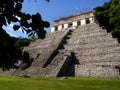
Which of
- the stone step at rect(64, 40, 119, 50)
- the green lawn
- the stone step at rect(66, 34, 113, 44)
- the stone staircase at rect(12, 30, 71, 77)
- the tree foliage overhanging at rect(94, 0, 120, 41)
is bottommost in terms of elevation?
the green lawn

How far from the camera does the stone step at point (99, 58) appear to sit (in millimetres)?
30800

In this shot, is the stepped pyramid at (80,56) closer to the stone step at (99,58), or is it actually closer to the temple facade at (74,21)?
the stone step at (99,58)

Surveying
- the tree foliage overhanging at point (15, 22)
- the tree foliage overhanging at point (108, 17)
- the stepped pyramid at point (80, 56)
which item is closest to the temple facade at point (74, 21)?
the tree foliage overhanging at point (108, 17)

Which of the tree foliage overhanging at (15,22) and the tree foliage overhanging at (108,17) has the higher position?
the tree foliage overhanging at (108,17)

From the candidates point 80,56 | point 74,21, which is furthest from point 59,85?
point 74,21

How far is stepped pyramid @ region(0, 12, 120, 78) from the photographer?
29469mm

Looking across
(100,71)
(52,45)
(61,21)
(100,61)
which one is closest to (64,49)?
(52,45)

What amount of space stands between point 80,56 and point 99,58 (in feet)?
9.79

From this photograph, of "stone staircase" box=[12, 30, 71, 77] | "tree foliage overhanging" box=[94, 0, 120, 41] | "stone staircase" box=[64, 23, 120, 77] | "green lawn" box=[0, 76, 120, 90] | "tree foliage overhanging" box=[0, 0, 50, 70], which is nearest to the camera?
"tree foliage overhanging" box=[0, 0, 50, 70]

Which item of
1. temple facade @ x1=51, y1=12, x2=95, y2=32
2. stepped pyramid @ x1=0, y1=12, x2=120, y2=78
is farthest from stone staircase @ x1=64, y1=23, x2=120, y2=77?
temple facade @ x1=51, y1=12, x2=95, y2=32

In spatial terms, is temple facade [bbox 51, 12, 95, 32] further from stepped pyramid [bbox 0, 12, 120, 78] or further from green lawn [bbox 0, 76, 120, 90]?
green lawn [bbox 0, 76, 120, 90]

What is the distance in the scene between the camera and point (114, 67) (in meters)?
27.9

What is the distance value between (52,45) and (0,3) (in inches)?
1434

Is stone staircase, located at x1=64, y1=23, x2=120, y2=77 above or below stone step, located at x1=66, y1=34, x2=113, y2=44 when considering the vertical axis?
below
